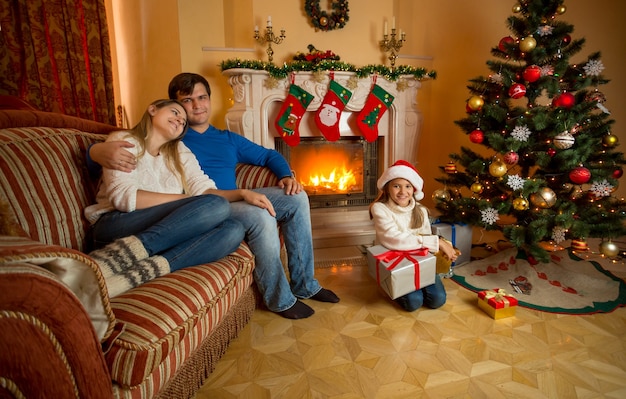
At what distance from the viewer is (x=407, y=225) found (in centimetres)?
182

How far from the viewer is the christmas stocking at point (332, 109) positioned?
9.16 feet

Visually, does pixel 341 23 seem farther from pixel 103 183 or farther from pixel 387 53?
pixel 103 183

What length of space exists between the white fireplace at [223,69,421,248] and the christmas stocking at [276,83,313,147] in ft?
0.17

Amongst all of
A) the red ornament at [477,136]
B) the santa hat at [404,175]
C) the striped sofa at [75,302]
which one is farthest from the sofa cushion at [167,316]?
the red ornament at [477,136]

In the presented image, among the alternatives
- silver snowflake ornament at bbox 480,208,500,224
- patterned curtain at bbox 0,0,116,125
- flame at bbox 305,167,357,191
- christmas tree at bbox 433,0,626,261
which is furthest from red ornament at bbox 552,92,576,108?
patterned curtain at bbox 0,0,116,125

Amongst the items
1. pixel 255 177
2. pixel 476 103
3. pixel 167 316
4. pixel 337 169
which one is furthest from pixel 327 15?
pixel 167 316

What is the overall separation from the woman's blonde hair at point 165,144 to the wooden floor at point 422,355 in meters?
0.77

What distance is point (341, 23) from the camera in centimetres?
299

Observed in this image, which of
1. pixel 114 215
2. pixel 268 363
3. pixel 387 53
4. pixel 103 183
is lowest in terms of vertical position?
pixel 268 363

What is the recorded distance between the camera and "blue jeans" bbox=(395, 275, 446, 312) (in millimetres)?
1696

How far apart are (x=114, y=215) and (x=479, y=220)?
190 centimetres

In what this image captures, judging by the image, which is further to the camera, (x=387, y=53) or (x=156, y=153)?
(x=387, y=53)

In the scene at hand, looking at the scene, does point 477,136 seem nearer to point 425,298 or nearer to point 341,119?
point 425,298

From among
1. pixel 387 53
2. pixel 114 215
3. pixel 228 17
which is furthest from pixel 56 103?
pixel 387 53
